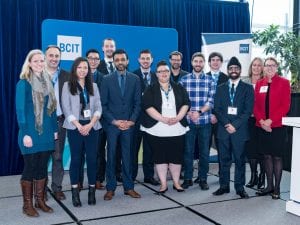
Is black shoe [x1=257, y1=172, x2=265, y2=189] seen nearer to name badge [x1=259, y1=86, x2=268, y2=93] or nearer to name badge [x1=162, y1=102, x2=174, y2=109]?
name badge [x1=259, y1=86, x2=268, y2=93]

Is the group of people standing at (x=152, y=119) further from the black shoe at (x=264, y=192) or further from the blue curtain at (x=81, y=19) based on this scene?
the blue curtain at (x=81, y=19)

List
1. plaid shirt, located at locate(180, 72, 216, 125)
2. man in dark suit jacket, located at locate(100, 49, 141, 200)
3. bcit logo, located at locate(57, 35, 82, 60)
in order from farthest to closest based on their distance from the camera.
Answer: bcit logo, located at locate(57, 35, 82, 60) → plaid shirt, located at locate(180, 72, 216, 125) → man in dark suit jacket, located at locate(100, 49, 141, 200)

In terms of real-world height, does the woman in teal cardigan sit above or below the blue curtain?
below

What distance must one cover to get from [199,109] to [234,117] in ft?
1.36

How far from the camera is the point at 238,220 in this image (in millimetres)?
2975

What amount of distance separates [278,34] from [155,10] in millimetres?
1965

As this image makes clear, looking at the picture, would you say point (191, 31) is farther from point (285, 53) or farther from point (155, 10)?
point (285, 53)

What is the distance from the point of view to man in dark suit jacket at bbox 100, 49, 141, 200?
11.3 feet

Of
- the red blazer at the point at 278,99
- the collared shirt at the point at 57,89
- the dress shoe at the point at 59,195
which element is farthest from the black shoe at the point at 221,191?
the collared shirt at the point at 57,89

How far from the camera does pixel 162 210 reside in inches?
127

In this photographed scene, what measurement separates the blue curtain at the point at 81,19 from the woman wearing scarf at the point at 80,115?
1.74m

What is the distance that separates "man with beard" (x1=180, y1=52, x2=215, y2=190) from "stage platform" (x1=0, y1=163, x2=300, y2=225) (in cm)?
35

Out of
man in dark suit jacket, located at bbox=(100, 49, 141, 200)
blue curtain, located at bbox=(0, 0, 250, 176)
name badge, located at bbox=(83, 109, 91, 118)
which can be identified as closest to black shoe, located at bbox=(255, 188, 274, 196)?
man in dark suit jacket, located at bbox=(100, 49, 141, 200)

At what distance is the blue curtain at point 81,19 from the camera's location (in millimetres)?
4555
